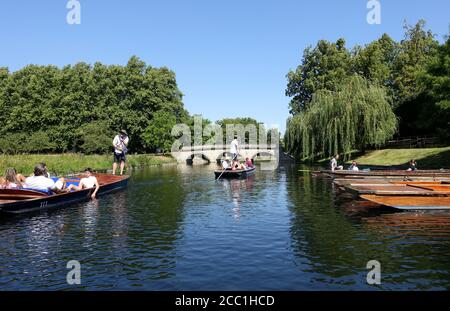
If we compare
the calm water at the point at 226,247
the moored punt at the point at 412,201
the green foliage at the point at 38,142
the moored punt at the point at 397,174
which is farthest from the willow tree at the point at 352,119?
the green foliage at the point at 38,142

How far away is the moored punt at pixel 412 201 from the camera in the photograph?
14719 mm

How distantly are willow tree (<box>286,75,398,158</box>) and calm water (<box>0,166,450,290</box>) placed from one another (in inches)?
935

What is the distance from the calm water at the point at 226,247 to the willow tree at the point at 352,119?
23.8m

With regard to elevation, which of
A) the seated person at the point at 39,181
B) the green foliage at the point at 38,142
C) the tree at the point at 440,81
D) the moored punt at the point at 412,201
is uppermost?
the tree at the point at 440,81

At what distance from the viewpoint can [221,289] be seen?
781 centimetres

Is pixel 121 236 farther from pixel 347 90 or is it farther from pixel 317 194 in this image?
pixel 347 90

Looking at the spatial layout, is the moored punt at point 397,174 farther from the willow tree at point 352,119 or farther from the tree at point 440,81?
the willow tree at point 352,119

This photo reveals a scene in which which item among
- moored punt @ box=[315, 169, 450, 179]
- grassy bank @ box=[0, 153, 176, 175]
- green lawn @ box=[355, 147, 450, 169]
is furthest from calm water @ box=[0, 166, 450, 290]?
green lawn @ box=[355, 147, 450, 169]

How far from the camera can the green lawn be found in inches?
1362

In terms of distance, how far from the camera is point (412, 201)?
15.2 m

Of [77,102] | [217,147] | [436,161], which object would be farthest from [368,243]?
[217,147]

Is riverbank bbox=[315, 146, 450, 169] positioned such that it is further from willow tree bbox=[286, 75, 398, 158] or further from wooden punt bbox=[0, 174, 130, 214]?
wooden punt bbox=[0, 174, 130, 214]

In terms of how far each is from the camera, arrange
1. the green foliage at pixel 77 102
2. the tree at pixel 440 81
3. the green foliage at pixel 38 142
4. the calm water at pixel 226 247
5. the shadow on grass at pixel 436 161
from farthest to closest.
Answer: the green foliage at pixel 77 102 < the green foliage at pixel 38 142 < the shadow on grass at pixel 436 161 < the tree at pixel 440 81 < the calm water at pixel 226 247
